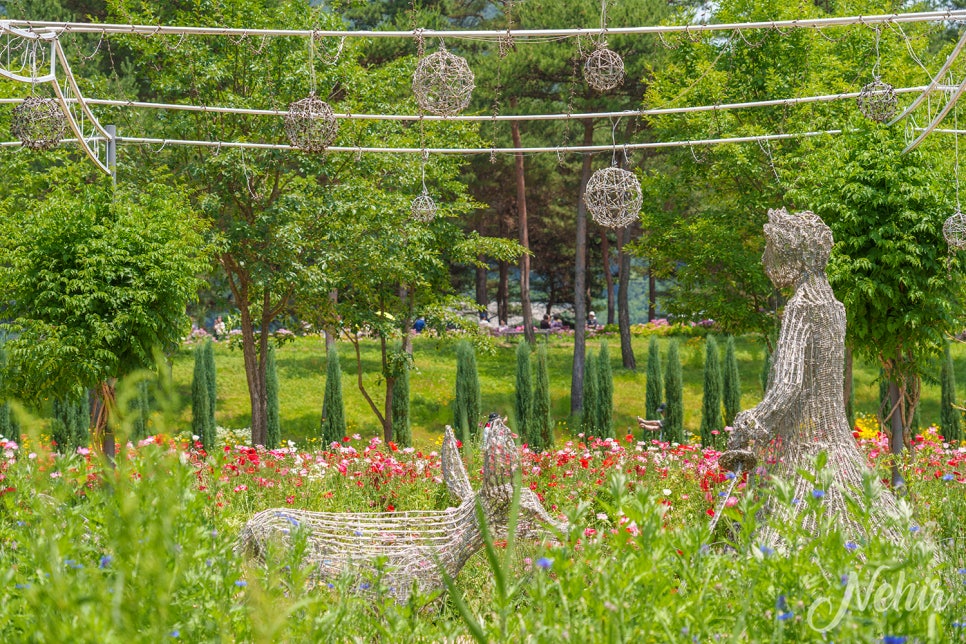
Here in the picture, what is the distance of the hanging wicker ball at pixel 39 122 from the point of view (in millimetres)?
8188

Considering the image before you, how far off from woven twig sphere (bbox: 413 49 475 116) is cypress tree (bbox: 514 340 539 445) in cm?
908

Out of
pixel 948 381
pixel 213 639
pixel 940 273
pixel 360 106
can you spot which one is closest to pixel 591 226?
pixel 948 381

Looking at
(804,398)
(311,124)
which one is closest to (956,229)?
(804,398)

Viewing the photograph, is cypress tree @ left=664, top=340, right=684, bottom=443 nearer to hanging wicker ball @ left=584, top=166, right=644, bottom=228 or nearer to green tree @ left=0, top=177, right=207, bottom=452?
hanging wicker ball @ left=584, top=166, right=644, bottom=228

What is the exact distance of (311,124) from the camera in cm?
819

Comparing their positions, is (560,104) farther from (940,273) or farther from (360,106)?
(940,273)

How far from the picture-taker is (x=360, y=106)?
42.7ft

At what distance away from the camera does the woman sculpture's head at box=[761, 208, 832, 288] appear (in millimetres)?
5352

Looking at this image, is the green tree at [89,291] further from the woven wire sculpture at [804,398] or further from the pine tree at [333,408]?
the pine tree at [333,408]

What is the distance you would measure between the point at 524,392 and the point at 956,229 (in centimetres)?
942

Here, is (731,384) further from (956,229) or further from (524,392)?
(956,229)

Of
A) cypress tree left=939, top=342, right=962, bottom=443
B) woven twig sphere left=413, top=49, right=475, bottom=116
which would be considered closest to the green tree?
woven twig sphere left=413, top=49, right=475, bottom=116

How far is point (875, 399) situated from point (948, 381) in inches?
147

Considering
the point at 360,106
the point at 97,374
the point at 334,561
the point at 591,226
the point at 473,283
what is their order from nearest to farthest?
the point at 334,561 < the point at 97,374 < the point at 360,106 < the point at 591,226 < the point at 473,283
